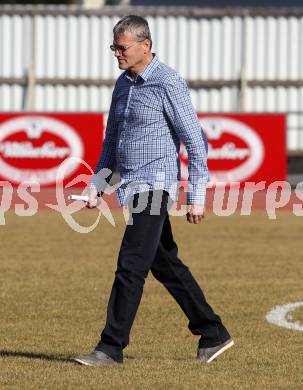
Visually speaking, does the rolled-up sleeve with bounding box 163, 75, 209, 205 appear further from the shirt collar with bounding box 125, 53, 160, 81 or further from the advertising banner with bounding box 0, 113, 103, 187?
the advertising banner with bounding box 0, 113, 103, 187

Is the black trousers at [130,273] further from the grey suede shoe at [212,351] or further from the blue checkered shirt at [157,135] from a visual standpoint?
the grey suede shoe at [212,351]

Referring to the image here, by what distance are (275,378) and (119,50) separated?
216 centimetres

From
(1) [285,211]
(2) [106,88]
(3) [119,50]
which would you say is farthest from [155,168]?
(2) [106,88]

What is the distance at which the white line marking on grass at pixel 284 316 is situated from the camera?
1020cm

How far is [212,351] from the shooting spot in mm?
8344

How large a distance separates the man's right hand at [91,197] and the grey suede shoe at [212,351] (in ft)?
3.79

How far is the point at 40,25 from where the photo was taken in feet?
102

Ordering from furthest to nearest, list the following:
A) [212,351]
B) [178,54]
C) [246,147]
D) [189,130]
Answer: [178,54] → [246,147] → [212,351] → [189,130]

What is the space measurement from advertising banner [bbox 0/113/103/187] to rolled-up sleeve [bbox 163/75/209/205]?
561 inches

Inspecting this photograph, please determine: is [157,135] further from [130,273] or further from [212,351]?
[212,351]

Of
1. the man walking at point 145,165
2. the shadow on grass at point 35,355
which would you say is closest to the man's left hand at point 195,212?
the man walking at point 145,165

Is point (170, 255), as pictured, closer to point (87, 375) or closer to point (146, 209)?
point (146, 209)

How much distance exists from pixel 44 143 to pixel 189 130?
15.0m

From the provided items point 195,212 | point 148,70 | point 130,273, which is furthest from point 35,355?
point 148,70
